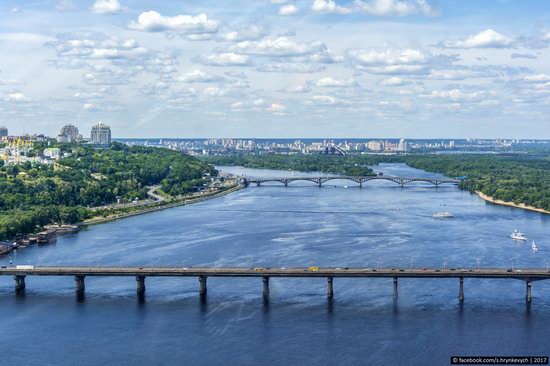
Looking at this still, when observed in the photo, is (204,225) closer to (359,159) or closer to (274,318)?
(274,318)

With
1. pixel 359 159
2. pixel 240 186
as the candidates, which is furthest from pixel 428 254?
pixel 359 159

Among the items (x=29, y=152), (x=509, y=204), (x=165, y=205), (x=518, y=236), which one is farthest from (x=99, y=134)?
(x=518, y=236)

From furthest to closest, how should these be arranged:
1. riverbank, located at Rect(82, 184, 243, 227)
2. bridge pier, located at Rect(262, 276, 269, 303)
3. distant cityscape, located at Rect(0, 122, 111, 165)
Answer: distant cityscape, located at Rect(0, 122, 111, 165) → riverbank, located at Rect(82, 184, 243, 227) → bridge pier, located at Rect(262, 276, 269, 303)

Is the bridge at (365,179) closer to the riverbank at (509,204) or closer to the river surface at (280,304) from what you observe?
the riverbank at (509,204)

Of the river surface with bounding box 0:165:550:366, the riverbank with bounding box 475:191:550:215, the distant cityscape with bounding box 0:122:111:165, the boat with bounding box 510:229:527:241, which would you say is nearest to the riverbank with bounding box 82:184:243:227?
the river surface with bounding box 0:165:550:366

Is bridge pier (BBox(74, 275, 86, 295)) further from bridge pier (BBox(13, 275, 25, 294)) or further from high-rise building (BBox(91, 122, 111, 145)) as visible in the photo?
high-rise building (BBox(91, 122, 111, 145))

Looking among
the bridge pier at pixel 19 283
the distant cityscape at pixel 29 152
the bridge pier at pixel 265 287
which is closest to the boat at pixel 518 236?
the bridge pier at pixel 265 287

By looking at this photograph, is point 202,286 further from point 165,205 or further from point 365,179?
point 365,179
